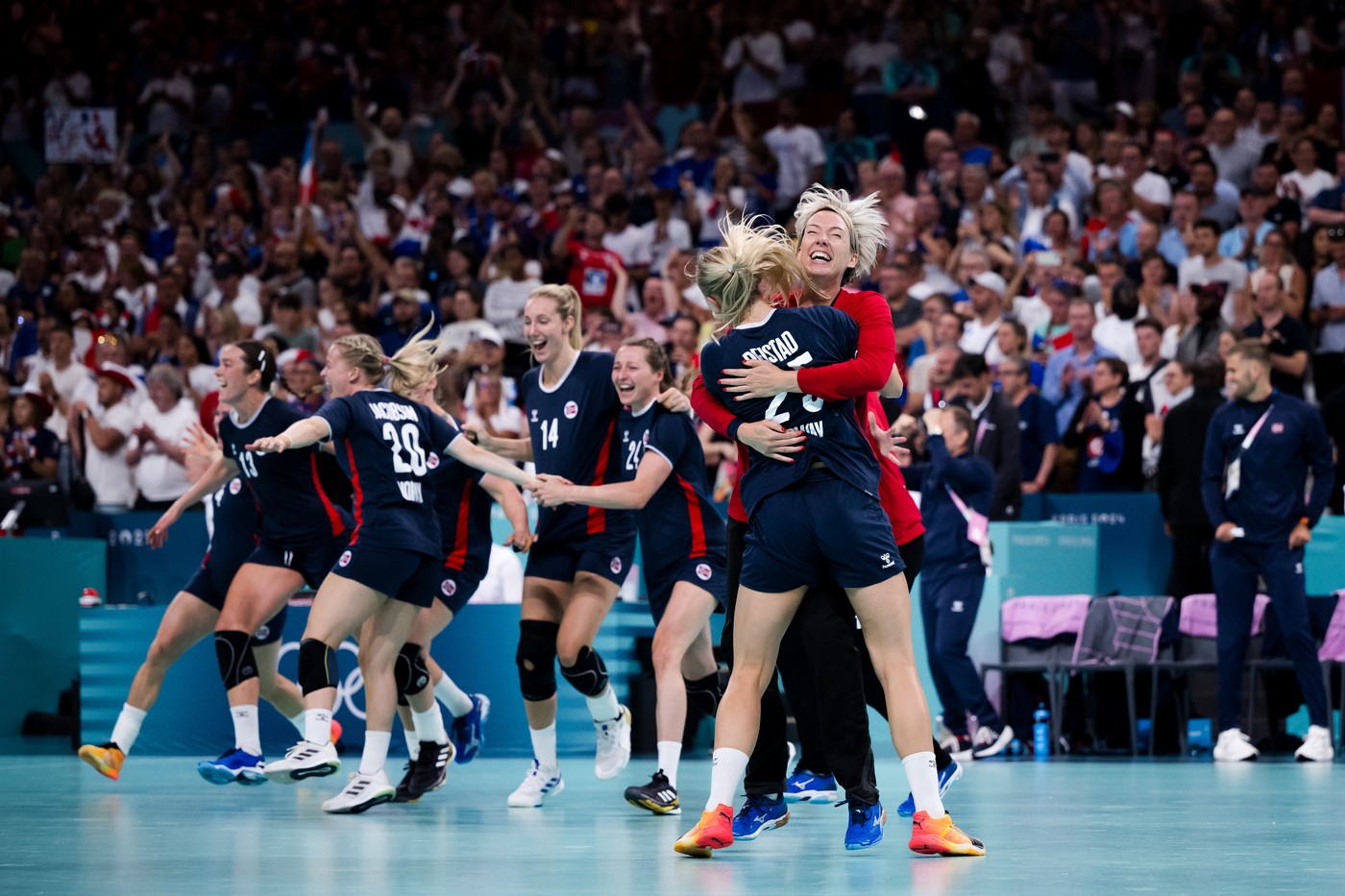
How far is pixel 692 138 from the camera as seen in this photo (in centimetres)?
1953

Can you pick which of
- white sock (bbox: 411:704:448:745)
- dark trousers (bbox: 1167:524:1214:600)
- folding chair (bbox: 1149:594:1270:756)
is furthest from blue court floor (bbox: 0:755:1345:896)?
dark trousers (bbox: 1167:524:1214:600)

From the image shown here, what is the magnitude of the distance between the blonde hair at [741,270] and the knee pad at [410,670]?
10.6ft

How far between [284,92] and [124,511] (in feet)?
A: 32.6

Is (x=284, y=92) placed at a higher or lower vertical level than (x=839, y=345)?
Answer: higher

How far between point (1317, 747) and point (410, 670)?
5.86 metres

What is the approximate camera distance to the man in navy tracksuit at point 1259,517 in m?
11.6

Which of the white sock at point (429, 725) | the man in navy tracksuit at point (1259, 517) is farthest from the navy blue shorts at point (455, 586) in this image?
the man in navy tracksuit at point (1259, 517)

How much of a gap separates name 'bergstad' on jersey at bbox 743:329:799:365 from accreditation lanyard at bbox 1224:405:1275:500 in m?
6.21

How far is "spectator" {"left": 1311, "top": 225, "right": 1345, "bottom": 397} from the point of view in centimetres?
1467

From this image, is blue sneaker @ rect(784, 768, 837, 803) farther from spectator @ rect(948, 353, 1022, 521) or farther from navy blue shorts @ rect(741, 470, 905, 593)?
spectator @ rect(948, 353, 1022, 521)

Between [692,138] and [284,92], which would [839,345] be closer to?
[692,138]

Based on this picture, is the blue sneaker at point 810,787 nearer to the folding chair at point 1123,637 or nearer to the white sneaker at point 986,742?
the white sneaker at point 986,742

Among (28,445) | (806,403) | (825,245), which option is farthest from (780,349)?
(28,445)

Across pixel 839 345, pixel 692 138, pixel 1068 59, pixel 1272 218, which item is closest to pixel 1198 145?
pixel 1272 218
